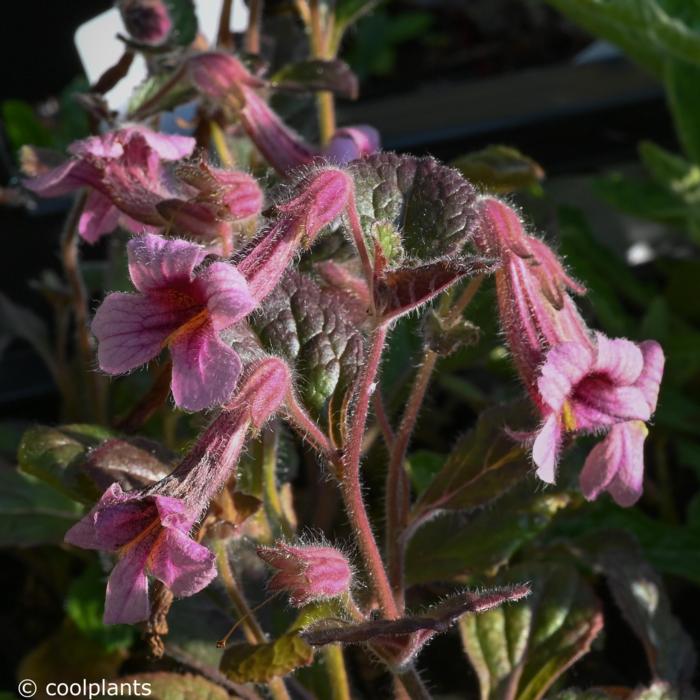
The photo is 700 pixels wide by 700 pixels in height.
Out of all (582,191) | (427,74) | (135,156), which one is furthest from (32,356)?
(427,74)

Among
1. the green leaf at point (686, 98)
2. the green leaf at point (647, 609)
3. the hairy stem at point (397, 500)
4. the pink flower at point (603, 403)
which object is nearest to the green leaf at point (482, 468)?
the hairy stem at point (397, 500)

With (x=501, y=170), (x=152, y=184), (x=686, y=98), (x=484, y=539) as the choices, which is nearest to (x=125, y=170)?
(x=152, y=184)

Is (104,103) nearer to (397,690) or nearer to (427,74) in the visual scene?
(397,690)

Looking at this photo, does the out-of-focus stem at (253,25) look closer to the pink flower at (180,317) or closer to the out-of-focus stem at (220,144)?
the out-of-focus stem at (220,144)

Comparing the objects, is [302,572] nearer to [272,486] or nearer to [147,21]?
[272,486]

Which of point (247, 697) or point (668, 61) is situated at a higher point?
point (668, 61)

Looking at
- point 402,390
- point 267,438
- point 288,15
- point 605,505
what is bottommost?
point 605,505
